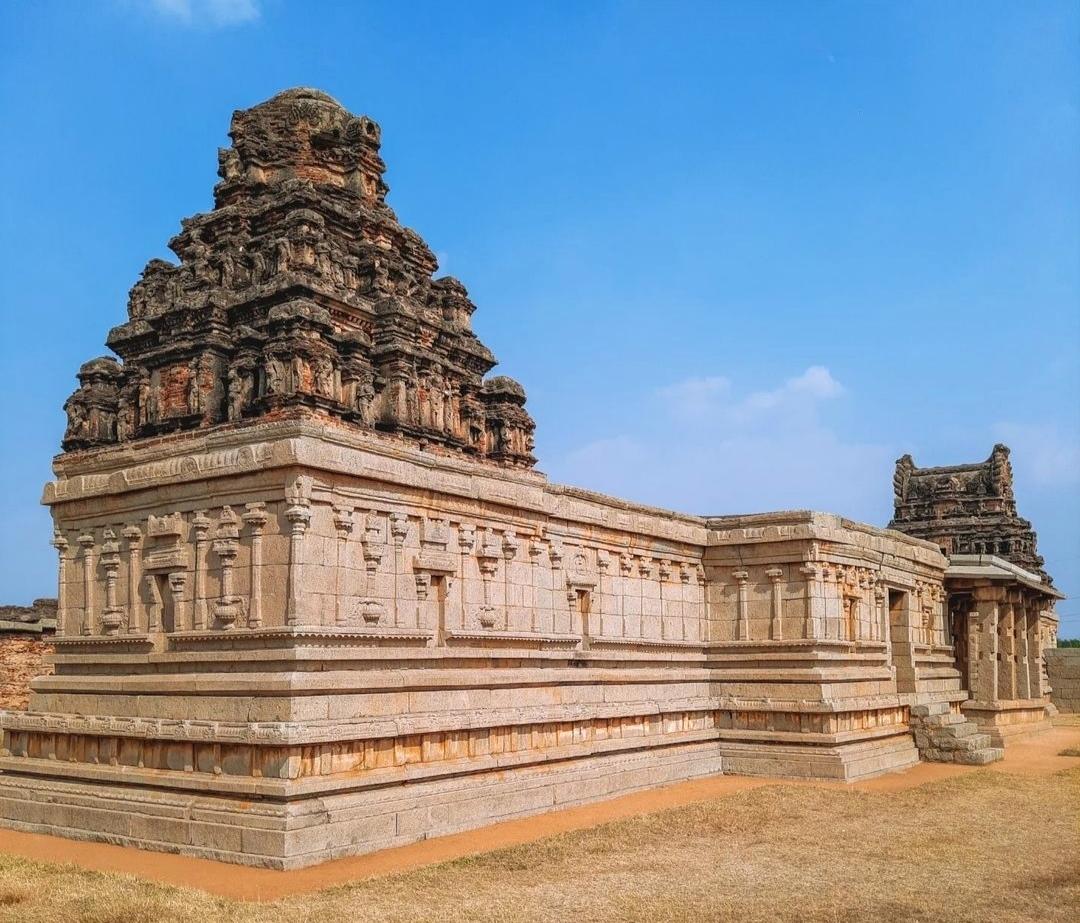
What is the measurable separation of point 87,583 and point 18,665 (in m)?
14.5

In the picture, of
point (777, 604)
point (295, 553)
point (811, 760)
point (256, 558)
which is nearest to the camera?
point (295, 553)

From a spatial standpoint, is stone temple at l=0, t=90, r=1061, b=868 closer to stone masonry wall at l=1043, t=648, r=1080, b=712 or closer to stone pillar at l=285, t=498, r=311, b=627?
stone pillar at l=285, t=498, r=311, b=627

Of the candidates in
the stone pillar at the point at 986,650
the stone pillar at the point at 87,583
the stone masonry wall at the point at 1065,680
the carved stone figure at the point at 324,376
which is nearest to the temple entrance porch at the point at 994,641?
the stone pillar at the point at 986,650

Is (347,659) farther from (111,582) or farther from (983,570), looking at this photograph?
(983,570)

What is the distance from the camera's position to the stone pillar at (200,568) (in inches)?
603

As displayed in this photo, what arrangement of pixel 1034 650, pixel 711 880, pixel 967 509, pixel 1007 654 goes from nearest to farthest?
pixel 711 880
pixel 1007 654
pixel 1034 650
pixel 967 509

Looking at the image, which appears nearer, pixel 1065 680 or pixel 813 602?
pixel 813 602

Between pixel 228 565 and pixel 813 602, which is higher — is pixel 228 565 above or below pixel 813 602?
above

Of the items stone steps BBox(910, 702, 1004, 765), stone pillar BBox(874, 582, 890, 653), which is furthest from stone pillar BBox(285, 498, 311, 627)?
stone steps BBox(910, 702, 1004, 765)

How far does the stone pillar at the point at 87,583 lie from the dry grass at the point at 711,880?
4.31 meters

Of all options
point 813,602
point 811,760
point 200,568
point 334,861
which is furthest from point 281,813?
point 813,602

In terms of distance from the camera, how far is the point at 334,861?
43.9 ft

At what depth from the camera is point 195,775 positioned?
563 inches

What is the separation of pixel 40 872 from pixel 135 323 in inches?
523
